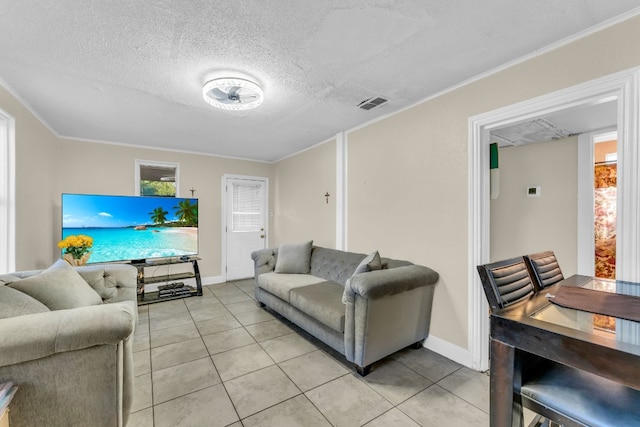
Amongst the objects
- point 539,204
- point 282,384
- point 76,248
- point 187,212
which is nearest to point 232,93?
point 282,384

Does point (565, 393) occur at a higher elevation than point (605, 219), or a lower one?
lower

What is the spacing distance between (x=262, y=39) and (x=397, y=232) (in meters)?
2.13

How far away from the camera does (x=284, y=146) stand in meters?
4.34

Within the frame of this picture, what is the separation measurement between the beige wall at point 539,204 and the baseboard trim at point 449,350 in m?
1.76

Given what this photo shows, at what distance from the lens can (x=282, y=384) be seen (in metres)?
1.98

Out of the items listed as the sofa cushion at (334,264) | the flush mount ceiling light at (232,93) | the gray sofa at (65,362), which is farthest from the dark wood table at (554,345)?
the flush mount ceiling light at (232,93)

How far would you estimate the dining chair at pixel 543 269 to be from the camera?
166cm

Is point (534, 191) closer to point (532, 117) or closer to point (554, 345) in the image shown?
point (532, 117)

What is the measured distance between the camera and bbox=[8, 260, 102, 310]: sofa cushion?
1.58 metres

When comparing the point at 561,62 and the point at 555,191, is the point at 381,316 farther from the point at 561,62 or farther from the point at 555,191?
the point at 555,191

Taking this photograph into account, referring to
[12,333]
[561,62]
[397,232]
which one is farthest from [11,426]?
[561,62]

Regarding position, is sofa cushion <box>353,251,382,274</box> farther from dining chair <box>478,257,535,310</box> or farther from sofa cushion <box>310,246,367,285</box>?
dining chair <box>478,257,535,310</box>

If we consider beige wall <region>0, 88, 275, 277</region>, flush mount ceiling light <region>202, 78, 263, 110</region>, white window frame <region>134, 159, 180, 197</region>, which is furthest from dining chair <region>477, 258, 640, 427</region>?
white window frame <region>134, 159, 180, 197</region>

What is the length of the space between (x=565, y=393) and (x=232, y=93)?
2.74 metres
